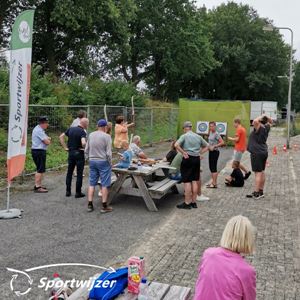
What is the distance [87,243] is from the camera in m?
6.46

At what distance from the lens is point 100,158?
27.0ft

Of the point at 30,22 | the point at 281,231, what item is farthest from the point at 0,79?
the point at 281,231

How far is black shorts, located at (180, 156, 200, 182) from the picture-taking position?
8727 millimetres

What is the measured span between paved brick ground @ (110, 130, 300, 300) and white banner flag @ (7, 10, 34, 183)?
297 centimetres

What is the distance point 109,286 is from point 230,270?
1.26 m

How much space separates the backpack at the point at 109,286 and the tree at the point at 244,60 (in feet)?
176

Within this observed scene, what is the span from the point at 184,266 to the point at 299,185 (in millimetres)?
7448

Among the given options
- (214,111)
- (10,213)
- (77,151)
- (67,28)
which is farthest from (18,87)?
(67,28)

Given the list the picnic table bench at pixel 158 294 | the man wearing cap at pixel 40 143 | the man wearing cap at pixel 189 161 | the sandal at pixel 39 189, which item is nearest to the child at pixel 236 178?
the man wearing cap at pixel 189 161

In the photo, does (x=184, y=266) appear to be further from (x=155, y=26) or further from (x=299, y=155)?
(x=155, y=26)

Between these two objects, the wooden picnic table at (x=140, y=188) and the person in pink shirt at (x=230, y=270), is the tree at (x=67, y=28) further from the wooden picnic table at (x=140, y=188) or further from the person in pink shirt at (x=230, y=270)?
the person in pink shirt at (x=230, y=270)

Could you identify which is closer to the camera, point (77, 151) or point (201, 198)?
point (77, 151)

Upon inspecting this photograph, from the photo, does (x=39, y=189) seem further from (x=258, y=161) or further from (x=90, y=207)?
(x=258, y=161)

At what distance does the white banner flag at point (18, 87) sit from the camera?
25.8 ft
